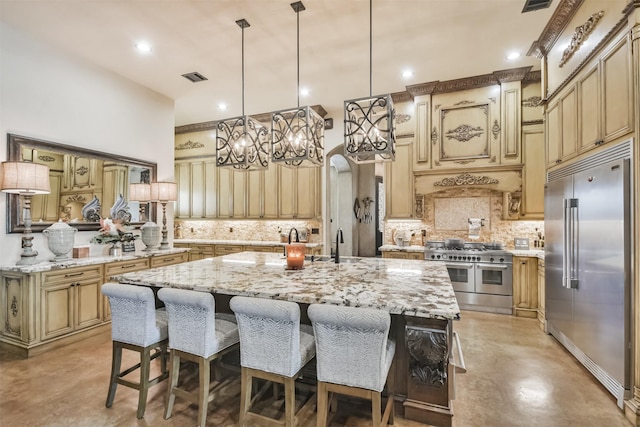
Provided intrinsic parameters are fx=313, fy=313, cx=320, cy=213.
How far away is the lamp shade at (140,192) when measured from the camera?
4.55m

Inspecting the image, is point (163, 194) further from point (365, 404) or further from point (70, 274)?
point (365, 404)

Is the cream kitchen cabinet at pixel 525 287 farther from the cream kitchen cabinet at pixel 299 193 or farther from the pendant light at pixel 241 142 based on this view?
the pendant light at pixel 241 142

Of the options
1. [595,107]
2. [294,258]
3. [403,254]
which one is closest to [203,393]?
[294,258]

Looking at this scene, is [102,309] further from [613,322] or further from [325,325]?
[613,322]

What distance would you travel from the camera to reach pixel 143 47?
144 inches

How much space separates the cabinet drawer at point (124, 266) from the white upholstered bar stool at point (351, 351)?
3.22m

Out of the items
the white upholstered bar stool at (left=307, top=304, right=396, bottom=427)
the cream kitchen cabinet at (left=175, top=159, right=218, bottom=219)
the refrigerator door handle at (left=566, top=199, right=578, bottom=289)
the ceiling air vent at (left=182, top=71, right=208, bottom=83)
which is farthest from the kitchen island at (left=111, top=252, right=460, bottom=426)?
the cream kitchen cabinet at (left=175, top=159, right=218, bottom=219)

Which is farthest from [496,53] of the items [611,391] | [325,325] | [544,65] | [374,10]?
[325,325]

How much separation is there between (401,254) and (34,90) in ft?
16.5

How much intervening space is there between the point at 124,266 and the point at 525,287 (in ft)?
17.1

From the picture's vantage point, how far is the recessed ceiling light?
11.8 ft

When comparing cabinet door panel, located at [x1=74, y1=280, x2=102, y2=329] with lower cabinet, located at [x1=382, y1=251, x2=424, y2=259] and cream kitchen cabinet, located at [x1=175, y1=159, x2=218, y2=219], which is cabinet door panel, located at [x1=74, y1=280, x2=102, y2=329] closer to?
cream kitchen cabinet, located at [x1=175, y1=159, x2=218, y2=219]

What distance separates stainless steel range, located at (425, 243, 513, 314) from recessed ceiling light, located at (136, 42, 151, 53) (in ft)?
14.6

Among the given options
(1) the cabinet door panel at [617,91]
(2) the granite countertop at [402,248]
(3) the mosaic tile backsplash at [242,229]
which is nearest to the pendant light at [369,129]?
(1) the cabinet door panel at [617,91]
